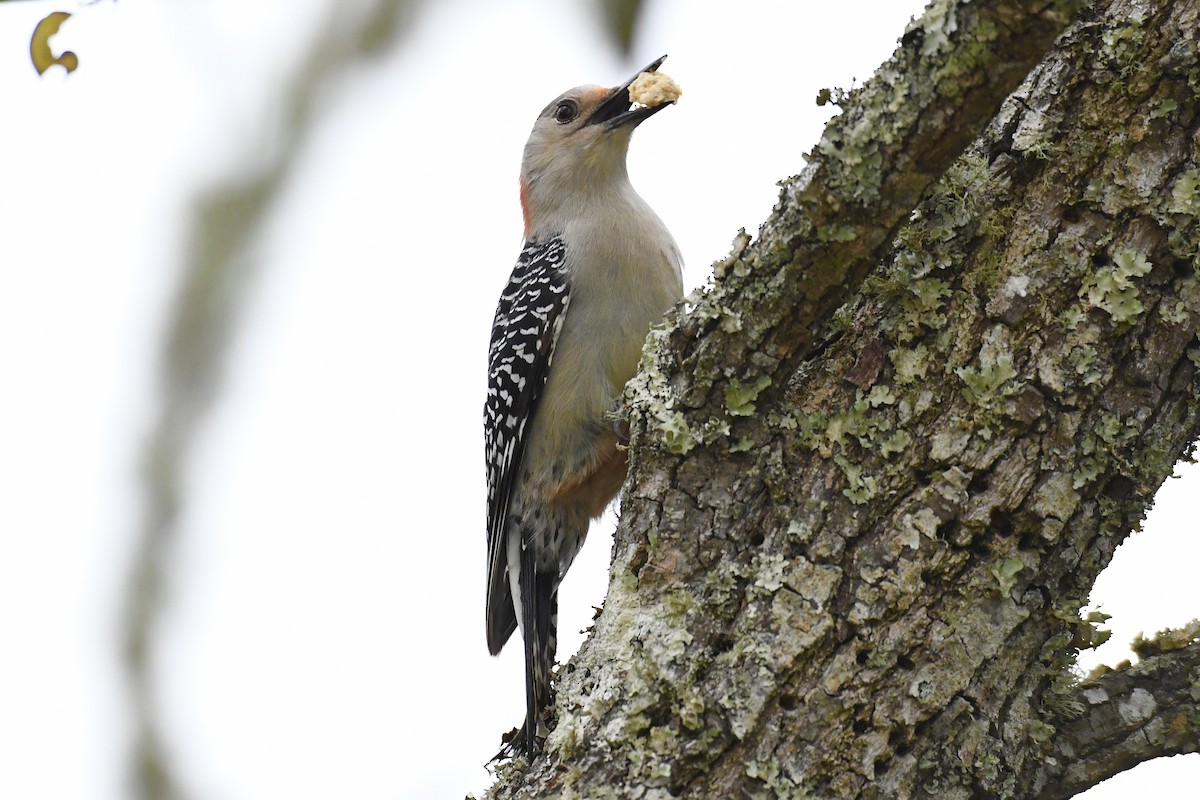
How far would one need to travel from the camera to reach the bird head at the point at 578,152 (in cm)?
648

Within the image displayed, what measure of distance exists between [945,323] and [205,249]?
4.19m

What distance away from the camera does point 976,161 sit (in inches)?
122

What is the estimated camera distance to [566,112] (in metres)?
6.92

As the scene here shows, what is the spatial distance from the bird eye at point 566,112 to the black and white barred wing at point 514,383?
1.06m

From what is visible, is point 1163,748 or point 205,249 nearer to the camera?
point 1163,748

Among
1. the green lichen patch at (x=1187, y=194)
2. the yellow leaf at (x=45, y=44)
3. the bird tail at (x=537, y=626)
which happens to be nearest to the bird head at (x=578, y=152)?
the bird tail at (x=537, y=626)

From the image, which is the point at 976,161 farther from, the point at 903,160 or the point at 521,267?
the point at 521,267

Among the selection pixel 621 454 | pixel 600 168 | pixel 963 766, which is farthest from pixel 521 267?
pixel 963 766

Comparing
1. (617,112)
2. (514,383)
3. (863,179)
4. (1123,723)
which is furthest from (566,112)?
(1123,723)

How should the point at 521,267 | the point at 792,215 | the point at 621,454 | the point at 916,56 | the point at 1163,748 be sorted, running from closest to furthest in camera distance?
the point at 916,56
the point at 792,215
the point at 1163,748
the point at 621,454
the point at 521,267

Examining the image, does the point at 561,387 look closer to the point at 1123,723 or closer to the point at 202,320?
the point at 202,320

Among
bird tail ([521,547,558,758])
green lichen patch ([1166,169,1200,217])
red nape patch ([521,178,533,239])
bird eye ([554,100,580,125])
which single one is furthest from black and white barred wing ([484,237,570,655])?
green lichen patch ([1166,169,1200,217])

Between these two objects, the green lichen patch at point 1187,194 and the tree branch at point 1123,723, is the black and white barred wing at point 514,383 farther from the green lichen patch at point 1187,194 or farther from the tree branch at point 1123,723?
the green lichen patch at point 1187,194

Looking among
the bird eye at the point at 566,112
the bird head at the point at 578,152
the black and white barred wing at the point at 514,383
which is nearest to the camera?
the black and white barred wing at the point at 514,383
